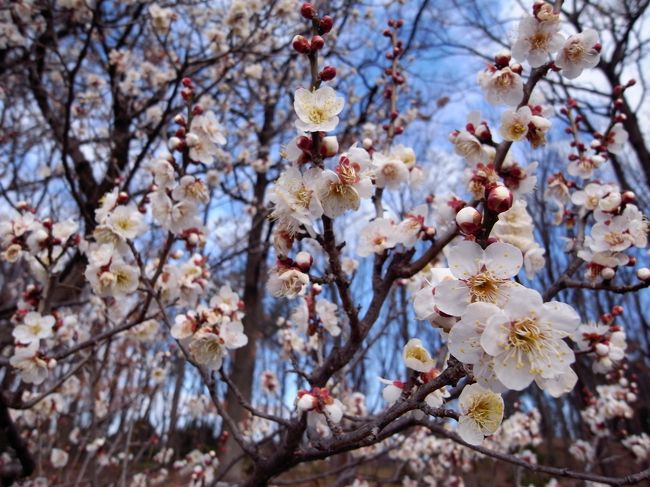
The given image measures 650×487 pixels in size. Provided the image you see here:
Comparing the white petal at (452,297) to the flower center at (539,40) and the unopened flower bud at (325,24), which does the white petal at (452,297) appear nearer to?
the unopened flower bud at (325,24)

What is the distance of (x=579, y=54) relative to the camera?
1.70 metres

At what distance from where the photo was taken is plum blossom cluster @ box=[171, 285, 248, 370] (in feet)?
6.09

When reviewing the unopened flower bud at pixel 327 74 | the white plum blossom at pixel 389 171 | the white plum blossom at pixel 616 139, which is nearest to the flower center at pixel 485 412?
the unopened flower bud at pixel 327 74

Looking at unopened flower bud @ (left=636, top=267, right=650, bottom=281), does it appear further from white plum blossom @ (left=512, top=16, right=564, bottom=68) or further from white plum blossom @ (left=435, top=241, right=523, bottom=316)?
white plum blossom @ (left=435, top=241, right=523, bottom=316)

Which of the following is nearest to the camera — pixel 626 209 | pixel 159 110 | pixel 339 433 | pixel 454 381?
pixel 454 381

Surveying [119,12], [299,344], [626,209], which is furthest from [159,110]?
[626,209]

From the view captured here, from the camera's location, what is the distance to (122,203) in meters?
2.30

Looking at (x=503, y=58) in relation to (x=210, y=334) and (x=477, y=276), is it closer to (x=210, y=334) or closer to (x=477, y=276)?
(x=477, y=276)

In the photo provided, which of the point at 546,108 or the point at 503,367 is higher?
the point at 546,108

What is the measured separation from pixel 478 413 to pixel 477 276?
1.35ft

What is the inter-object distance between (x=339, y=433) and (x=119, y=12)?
18.7ft

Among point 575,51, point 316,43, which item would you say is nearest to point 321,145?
point 316,43

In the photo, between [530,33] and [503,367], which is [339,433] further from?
[530,33]

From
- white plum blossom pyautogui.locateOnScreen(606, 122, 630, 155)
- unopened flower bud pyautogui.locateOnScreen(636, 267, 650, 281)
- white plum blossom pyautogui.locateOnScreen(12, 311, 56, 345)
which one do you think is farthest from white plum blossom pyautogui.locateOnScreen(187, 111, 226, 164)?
white plum blossom pyautogui.locateOnScreen(606, 122, 630, 155)
